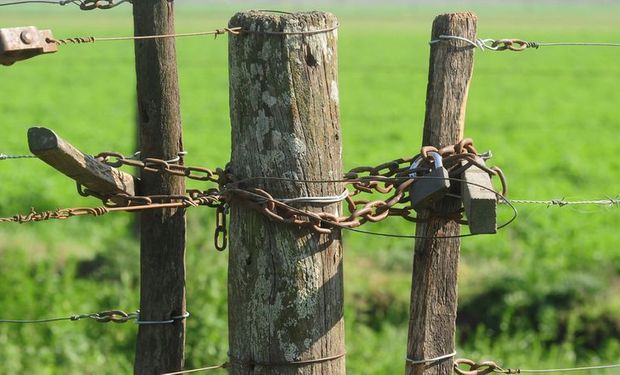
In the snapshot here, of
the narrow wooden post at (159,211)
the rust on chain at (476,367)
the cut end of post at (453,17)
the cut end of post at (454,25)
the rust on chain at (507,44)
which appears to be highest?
the cut end of post at (453,17)

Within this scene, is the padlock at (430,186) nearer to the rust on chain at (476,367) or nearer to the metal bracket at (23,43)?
the rust on chain at (476,367)

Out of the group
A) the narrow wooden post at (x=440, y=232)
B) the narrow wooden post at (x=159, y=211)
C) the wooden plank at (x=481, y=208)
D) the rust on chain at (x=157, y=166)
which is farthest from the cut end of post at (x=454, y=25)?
the narrow wooden post at (x=159, y=211)

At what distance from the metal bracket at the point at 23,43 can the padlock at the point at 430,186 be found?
1177 mm

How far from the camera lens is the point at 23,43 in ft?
9.29

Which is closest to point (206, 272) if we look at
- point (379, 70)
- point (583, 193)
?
point (583, 193)

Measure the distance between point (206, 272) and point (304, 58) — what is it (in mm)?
5877

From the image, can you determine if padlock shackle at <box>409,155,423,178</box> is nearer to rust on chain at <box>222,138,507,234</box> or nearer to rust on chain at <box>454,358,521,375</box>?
rust on chain at <box>222,138,507,234</box>

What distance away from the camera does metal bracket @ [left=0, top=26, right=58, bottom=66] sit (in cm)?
277

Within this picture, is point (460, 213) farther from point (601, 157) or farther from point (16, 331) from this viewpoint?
point (601, 157)

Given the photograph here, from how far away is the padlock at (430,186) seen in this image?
313 cm

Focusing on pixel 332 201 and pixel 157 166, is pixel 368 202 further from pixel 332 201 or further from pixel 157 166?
pixel 157 166

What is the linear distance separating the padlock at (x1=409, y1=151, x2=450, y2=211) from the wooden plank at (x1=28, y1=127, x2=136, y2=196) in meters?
0.99

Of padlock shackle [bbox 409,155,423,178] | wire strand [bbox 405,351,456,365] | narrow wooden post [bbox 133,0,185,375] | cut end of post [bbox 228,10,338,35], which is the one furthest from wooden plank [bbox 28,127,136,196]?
wire strand [bbox 405,351,456,365]

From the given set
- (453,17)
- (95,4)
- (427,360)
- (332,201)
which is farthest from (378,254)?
(332,201)
